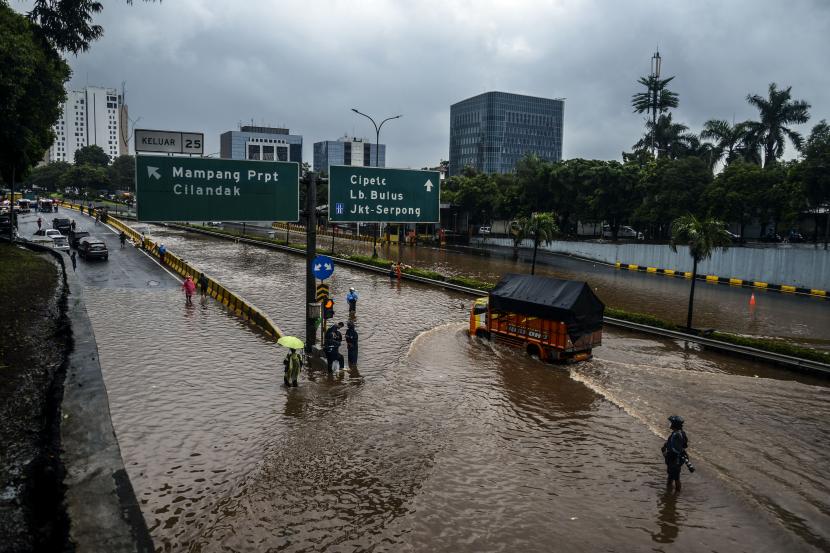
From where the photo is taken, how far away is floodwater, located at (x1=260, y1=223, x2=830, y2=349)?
29172 millimetres

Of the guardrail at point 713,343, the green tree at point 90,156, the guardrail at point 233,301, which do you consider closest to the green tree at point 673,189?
the guardrail at point 713,343

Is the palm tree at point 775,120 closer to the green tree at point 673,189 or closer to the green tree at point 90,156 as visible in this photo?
the green tree at point 673,189

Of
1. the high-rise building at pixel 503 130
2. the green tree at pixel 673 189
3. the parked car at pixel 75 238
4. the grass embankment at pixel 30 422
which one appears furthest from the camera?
the high-rise building at pixel 503 130

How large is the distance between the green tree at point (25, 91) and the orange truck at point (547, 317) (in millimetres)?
21938

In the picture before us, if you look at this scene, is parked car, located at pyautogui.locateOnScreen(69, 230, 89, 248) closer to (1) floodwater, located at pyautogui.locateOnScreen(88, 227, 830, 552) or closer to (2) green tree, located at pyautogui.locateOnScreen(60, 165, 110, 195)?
(1) floodwater, located at pyautogui.locateOnScreen(88, 227, 830, 552)

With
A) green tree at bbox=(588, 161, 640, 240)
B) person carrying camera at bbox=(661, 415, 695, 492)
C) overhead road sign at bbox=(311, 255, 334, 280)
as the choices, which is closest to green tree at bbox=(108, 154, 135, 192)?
green tree at bbox=(588, 161, 640, 240)

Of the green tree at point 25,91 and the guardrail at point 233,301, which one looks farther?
the green tree at point 25,91

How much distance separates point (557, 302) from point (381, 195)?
7130 mm

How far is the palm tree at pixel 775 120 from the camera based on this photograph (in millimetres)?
56844

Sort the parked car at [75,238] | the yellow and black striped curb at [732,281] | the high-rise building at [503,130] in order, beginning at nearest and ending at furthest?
the yellow and black striped curb at [732,281] < the parked car at [75,238] < the high-rise building at [503,130]

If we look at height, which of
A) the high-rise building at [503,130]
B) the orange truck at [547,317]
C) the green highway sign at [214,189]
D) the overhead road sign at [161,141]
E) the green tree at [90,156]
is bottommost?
the orange truck at [547,317]

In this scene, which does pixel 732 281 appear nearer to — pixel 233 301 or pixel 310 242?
pixel 233 301

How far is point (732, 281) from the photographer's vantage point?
4519 cm

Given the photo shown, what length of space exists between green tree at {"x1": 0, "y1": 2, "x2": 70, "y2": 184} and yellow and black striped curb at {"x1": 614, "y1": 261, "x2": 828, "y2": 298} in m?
46.2
